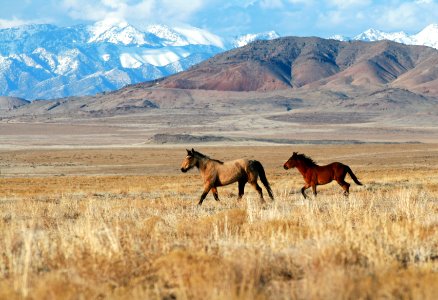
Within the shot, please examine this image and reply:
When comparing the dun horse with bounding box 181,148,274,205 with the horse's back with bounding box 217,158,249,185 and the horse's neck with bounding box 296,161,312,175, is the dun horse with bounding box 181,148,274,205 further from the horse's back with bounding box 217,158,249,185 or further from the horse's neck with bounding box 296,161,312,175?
the horse's neck with bounding box 296,161,312,175

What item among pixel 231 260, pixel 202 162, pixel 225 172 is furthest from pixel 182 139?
pixel 231 260

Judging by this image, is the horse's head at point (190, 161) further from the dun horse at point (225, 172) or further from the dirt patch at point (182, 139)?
the dirt patch at point (182, 139)

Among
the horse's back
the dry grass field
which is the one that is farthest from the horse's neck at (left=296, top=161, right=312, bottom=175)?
the dry grass field

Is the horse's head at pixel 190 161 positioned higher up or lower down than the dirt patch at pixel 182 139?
lower down

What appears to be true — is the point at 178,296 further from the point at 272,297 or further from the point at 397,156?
the point at 397,156

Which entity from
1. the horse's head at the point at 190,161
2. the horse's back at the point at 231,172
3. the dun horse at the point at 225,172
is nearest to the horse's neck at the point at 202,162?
the dun horse at the point at 225,172

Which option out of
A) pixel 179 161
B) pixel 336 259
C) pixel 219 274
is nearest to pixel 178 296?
pixel 219 274

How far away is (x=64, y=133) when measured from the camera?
12231 cm

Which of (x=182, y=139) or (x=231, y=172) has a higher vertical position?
(x=182, y=139)

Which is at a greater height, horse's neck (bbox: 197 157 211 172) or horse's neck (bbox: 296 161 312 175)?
horse's neck (bbox: 197 157 211 172)

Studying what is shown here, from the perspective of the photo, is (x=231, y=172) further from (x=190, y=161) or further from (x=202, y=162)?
(x=190, y=161)

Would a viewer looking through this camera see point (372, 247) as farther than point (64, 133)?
No

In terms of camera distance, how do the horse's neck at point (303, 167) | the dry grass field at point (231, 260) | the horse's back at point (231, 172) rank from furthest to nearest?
the horse's neck at point (303, 167) < the horse's back at point (231, 172) < the dry grass field at point (231, 260)

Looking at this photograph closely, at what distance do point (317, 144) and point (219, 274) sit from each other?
283 ft
